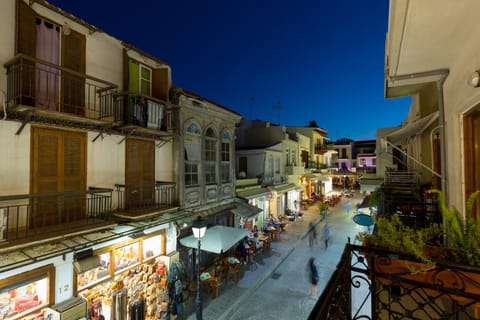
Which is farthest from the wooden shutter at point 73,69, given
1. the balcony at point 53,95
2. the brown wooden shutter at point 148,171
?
the brown wooden shutter at point 148,171

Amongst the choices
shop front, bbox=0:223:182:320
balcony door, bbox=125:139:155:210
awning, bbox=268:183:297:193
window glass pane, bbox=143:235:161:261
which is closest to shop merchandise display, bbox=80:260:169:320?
shop front, bbox=0:223:182:320

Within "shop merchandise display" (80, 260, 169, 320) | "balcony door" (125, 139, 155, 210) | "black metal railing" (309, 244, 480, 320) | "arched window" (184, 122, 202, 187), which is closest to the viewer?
"black metal railing" (309, 244, 480, 320)

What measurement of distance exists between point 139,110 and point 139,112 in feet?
0.24

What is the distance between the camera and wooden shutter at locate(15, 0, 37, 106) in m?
5.79

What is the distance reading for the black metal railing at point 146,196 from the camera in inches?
319

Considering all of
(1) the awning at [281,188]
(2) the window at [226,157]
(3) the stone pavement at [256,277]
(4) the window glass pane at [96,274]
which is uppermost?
(2) the window at [226,157]

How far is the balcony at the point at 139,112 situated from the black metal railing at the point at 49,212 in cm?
249

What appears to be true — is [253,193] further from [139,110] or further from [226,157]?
[139,110]

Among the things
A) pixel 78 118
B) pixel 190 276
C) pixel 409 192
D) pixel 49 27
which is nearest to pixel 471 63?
pixel 409 192

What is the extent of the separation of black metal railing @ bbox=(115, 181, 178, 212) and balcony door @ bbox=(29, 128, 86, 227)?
4.31ft

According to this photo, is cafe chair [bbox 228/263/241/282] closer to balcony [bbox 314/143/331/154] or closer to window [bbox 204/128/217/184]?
window [bbox 204/128/217/184]

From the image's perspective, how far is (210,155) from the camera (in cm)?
1173

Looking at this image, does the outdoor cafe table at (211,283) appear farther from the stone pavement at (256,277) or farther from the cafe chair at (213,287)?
the stone pavement at (256,277)

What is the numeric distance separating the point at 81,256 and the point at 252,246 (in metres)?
9.19
